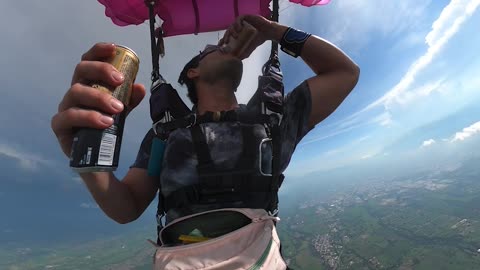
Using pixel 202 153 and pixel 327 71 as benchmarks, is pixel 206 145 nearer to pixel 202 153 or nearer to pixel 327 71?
pixel 202 153

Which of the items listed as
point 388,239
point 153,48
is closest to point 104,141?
point 153,48

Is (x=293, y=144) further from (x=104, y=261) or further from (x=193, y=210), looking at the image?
(x=104, y=261)

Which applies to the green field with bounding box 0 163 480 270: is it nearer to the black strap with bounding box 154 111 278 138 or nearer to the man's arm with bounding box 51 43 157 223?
the black strap with bounding box 154 111 278 138

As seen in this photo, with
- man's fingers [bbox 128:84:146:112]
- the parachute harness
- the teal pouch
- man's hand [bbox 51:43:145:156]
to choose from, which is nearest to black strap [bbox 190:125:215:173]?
the parachute harness

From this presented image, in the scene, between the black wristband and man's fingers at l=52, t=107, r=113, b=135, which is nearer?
man's fingers at l=52, t=107, r=113, b=135

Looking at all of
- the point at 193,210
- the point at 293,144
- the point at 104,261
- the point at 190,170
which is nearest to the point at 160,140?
the point at 190,170
